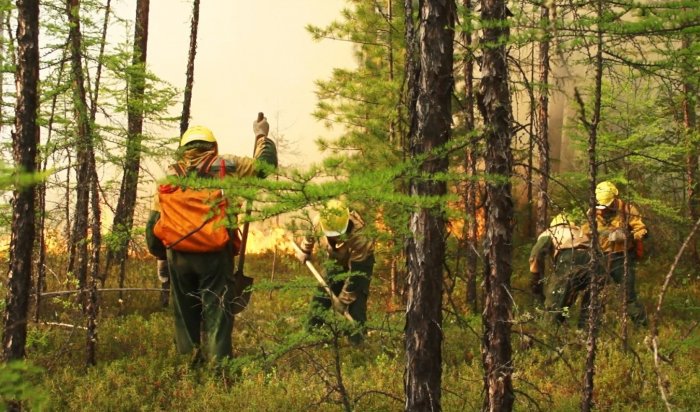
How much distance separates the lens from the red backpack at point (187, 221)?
7.20 metres

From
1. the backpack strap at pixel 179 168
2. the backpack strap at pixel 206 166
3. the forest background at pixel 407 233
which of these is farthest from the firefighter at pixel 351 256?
the backpack strap at pixel 179 168

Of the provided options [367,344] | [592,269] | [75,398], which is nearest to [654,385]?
[592,269]

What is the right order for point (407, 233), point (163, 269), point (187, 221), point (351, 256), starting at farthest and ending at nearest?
1. point (163, 269)
2. point (351, 256)
3. point (187, 221)
4. point (407, 233)

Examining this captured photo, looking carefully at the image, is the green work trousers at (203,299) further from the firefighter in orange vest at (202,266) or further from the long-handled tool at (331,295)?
the long-handled tool at (331,295)

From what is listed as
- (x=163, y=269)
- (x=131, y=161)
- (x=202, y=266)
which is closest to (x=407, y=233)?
(x=202, y=266)

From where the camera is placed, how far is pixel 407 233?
420cm

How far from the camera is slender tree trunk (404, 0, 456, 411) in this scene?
14.6 ft

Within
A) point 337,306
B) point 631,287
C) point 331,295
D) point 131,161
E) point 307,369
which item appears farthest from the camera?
point 131,161

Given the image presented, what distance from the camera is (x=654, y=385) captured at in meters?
6.95

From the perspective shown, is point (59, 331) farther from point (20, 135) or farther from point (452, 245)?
point (452, 245)

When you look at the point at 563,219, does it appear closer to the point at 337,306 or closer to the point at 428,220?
the point at 428,220

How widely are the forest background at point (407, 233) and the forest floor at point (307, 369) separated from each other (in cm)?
3

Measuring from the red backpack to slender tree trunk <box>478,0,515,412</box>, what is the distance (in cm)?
342

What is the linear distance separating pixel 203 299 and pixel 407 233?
4117mm
